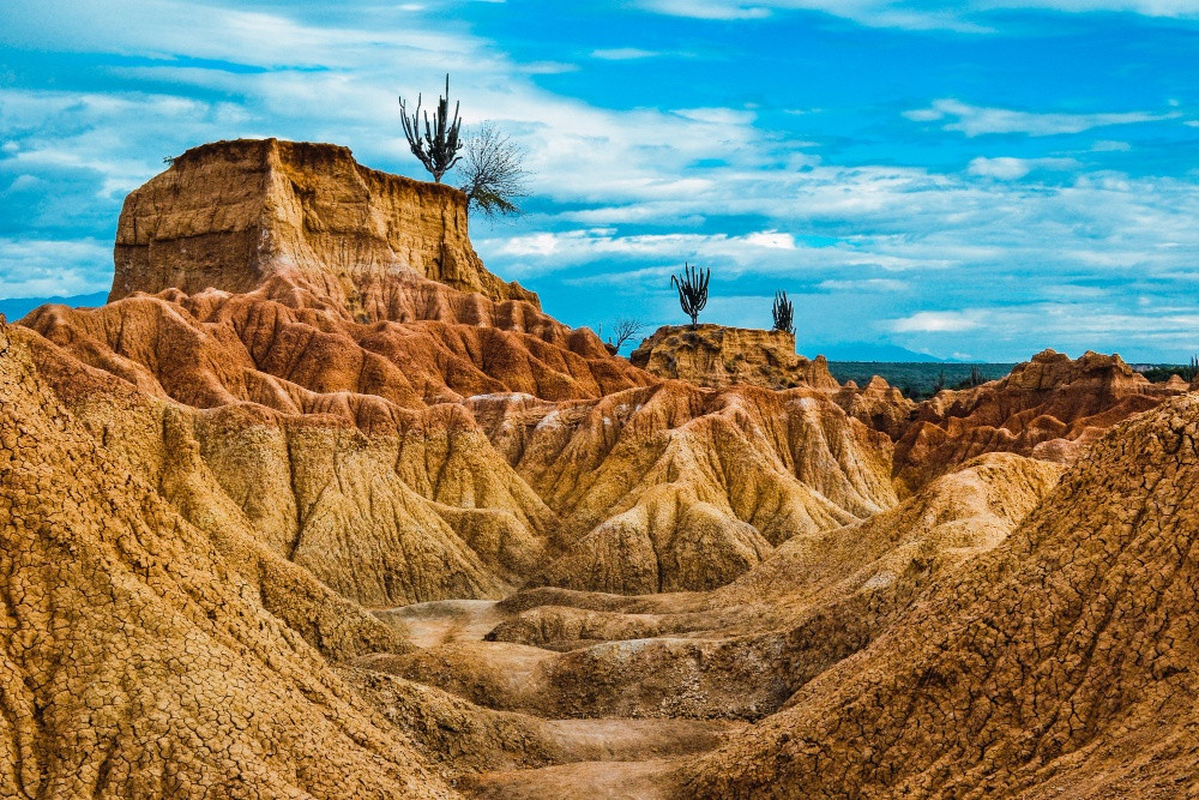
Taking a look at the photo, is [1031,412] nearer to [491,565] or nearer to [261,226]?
[491,565]

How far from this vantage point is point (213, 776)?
1988cm

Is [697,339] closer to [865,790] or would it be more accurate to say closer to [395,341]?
[395,341]

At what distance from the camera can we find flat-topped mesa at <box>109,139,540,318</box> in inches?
3423

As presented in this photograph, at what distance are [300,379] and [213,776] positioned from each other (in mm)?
55317

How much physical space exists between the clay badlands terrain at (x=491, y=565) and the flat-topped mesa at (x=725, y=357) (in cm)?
1161

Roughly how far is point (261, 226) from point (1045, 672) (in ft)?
236

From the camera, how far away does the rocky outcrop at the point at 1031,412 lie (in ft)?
292

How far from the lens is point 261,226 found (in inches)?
3388

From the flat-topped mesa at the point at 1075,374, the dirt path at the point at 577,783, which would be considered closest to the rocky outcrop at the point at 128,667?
the dirt path at the point at 577,783

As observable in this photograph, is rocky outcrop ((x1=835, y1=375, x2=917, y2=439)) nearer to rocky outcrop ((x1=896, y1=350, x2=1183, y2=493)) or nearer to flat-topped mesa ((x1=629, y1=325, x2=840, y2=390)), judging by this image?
rocky outcrop ((x1=896, y1=350, x2=1183, y2=493))

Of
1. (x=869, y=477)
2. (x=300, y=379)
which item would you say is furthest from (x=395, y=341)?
(x=869, y=477)

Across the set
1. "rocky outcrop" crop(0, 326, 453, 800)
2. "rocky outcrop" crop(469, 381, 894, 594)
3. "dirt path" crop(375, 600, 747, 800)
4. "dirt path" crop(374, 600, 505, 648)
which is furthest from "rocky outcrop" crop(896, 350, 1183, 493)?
"rocky outcrop" crop(0, 326, 453, 800)

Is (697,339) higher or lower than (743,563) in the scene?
higher

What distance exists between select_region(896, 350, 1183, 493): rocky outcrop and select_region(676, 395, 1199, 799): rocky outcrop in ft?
172
